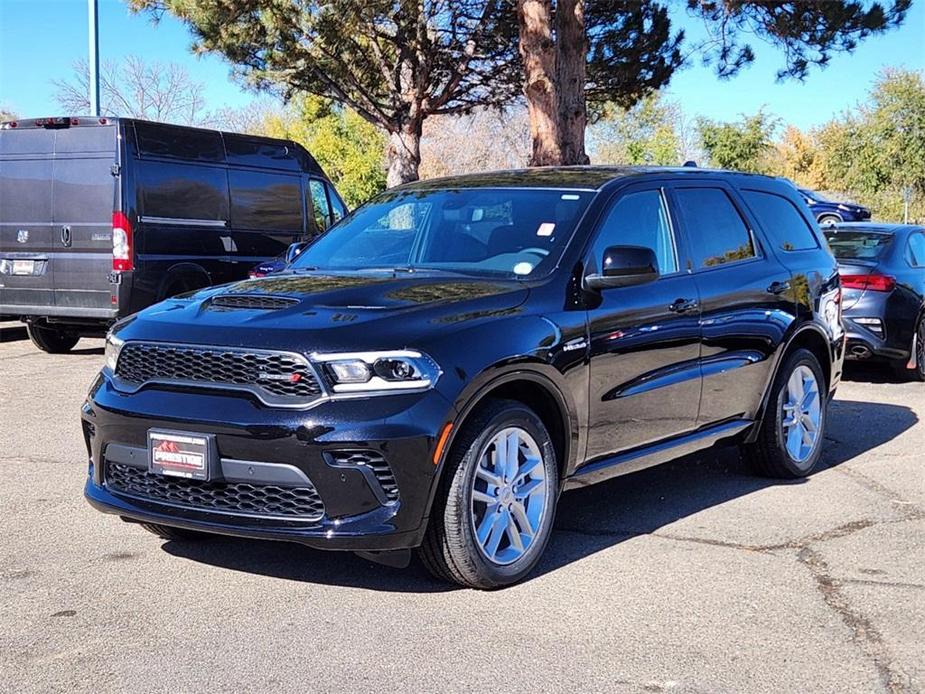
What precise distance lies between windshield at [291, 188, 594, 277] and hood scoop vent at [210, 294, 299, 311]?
85 centimetres

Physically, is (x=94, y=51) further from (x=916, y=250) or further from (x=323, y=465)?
(x=323, y=465)

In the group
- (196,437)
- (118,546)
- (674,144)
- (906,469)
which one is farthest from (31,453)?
(674,144)

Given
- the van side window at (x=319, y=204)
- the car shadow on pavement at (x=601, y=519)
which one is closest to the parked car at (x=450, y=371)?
the car shadow on pavement at (x=601, y=519)

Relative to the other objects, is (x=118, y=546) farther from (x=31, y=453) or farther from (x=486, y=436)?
(x=31, y=453)

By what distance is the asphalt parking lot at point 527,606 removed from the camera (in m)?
4.00

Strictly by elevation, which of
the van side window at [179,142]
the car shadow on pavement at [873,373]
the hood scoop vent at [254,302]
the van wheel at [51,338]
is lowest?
the car shadow on pavement at [873,373]

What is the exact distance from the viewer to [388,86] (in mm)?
28344

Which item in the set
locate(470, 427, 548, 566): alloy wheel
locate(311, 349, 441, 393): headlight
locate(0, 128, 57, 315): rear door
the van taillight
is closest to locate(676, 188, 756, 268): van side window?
locate(470, 427, 548, 566): alloy wheel

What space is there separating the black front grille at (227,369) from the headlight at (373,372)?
76 mm

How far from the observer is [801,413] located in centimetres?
723

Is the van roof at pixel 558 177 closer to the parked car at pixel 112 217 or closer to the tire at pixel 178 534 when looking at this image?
the tire at pixel 178 534

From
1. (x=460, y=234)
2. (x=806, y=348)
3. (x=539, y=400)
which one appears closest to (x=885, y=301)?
(x=806, y=348)

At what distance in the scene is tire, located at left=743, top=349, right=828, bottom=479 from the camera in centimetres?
693

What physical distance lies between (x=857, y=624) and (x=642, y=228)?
90.6 inches
